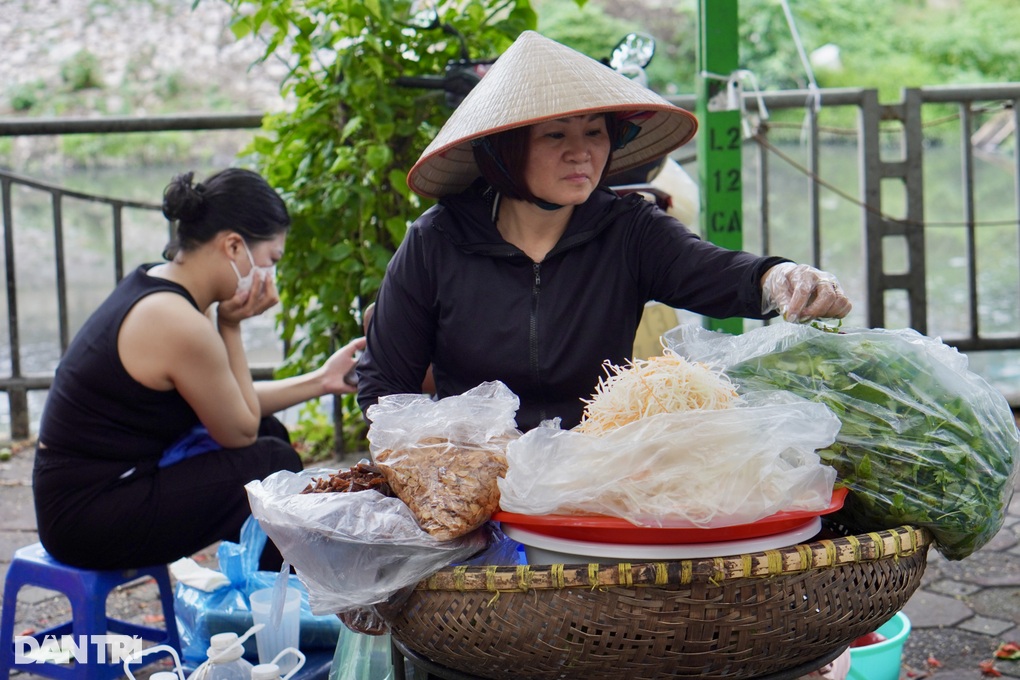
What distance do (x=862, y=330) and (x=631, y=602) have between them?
590 mm

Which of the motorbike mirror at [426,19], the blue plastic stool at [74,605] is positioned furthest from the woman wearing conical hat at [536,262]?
the motorbike mirror at [426,19]

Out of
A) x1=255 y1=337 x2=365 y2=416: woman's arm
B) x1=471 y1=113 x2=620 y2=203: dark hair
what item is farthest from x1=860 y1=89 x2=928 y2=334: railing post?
x1=471 y1=113 x2=620 y2=203: dark hair

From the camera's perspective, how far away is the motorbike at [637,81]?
2.97 m

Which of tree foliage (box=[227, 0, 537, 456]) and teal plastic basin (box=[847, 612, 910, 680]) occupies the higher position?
tree foliage (box=[227, 0, 537, 456])

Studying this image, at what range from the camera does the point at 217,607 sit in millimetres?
2361

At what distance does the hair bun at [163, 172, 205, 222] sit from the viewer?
2.59 m

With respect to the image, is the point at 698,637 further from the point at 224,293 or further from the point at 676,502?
the point at 224,293

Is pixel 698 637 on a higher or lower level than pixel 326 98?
lower

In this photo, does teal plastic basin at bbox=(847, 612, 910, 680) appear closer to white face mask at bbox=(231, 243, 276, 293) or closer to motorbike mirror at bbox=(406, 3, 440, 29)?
white face mask at bbox=(231, 243, 276, 293)

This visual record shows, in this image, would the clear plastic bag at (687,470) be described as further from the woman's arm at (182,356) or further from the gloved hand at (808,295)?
the woman's arm at (182,356)

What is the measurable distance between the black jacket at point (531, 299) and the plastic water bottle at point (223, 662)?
19.6 inches

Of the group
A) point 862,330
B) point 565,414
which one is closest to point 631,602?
point 862,330

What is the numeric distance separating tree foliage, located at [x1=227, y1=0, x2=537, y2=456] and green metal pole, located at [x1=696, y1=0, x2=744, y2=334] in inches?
27.7

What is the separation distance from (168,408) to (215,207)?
0.52 meters
